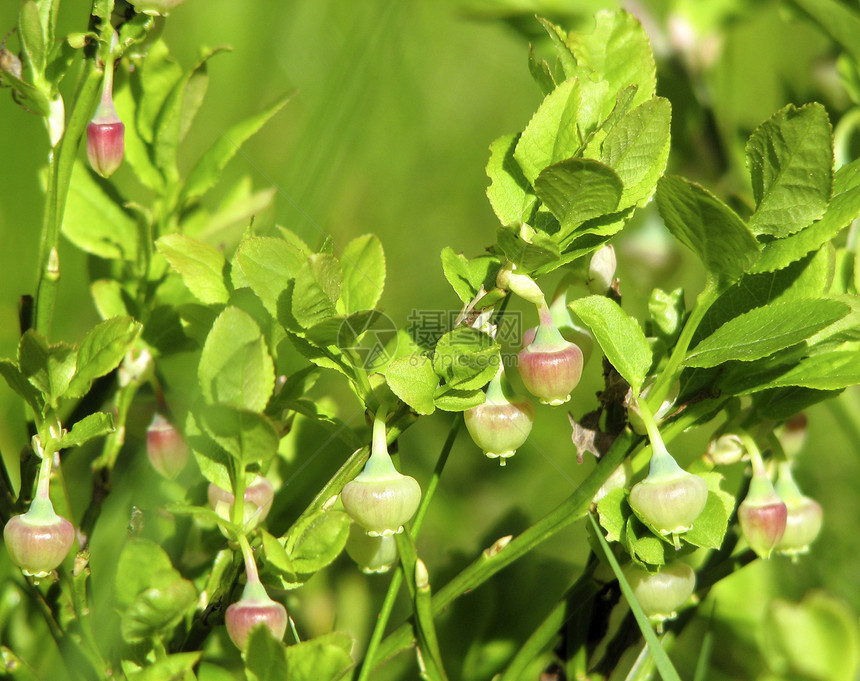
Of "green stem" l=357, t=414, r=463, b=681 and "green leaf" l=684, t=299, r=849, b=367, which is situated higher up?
"green leaf" l=684, t=299, r=849, b=367

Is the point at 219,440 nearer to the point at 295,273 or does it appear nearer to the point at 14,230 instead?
the point at 295,273

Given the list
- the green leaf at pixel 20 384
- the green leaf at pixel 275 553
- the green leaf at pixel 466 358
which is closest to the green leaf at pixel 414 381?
the green leaf at pixel 466 358

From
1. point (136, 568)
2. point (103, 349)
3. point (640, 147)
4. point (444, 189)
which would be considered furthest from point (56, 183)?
point (444, 189)

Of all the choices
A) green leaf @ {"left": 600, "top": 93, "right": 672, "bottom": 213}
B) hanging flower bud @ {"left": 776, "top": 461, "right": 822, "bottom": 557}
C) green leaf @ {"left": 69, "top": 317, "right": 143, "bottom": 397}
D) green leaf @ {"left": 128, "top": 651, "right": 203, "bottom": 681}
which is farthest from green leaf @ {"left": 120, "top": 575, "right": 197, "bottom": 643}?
hanging flower bud @ {"left": 776, "top": 461, "right": 822, "bottom": 557}

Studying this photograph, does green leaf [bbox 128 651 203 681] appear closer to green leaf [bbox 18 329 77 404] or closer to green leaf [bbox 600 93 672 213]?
green leaf [bbox 18 329 77 404]

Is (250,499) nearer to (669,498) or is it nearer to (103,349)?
(103,349)

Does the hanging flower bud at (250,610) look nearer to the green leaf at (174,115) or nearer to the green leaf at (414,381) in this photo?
the green leaf at (414,381)
